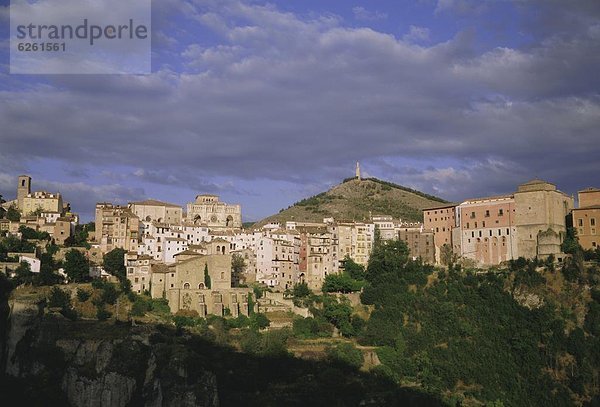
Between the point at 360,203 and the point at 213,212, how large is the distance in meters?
28.3

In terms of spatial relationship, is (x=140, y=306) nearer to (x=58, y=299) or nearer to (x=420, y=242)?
(x=58, y=299)

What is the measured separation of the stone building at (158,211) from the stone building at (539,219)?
28.6m

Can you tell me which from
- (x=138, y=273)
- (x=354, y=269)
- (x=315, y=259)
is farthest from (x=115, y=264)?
(x=354, y=269)

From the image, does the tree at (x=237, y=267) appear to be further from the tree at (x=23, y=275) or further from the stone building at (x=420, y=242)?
→ the tree at (x=23, y=275)

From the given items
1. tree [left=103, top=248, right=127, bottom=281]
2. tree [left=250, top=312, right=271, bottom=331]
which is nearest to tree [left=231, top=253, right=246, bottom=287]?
tree [left=250, top=312, right=271, bottom=331]

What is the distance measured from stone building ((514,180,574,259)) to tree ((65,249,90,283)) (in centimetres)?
3081

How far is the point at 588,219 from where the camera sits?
5109 cm

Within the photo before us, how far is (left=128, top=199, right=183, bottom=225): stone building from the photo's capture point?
206 ft

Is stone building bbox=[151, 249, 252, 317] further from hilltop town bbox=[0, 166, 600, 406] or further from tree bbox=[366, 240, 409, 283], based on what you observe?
tree bbox=[366, 240, 409, 283]

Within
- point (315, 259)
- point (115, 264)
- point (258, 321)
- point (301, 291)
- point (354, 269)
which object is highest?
point (315, 259)

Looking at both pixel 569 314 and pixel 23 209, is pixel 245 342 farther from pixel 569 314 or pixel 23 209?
pixel 23 209

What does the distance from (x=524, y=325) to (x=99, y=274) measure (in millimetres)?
29432

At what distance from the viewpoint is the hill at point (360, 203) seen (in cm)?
8588

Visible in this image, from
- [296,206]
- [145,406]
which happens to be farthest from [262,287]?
[296,206]
